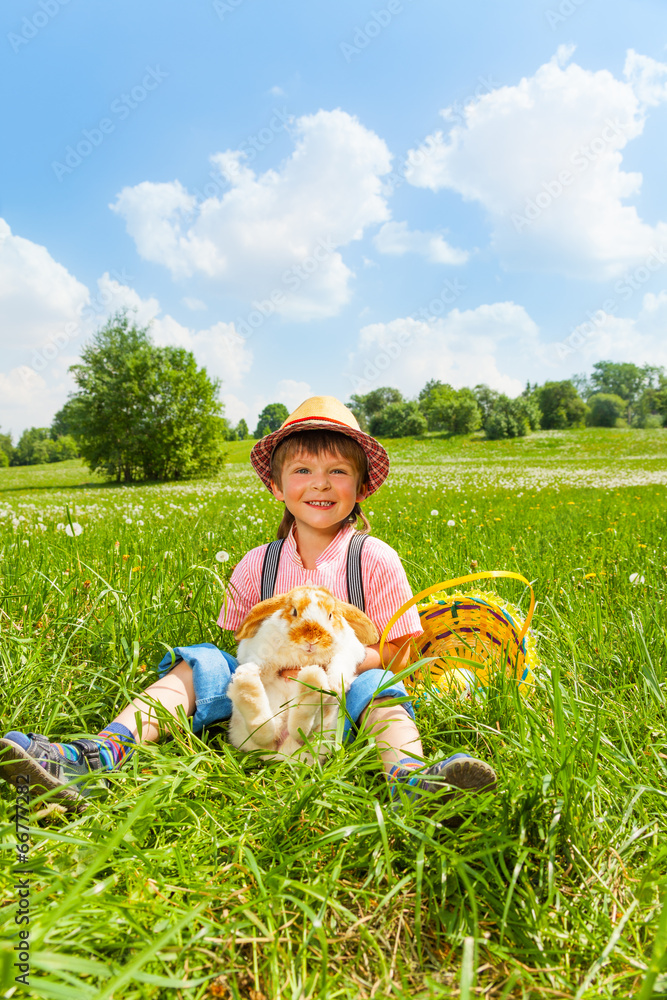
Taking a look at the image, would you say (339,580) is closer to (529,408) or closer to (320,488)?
(320,488)

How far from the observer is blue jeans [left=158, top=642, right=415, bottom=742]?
7.14ft

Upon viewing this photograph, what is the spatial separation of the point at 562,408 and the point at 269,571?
79376 millimetres

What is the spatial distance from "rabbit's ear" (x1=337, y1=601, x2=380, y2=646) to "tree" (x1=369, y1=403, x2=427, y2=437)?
62569 millimetres

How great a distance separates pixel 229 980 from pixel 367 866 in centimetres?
44

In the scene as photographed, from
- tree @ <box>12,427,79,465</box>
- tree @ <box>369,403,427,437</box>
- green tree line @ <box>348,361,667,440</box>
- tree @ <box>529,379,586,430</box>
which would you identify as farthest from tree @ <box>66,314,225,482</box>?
tree @ <box>12,427,79,465</box>

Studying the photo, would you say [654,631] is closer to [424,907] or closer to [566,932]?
[566,932]

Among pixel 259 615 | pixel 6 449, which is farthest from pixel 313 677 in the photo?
pixel 6 449

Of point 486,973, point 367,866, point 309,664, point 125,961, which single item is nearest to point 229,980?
point 125,961

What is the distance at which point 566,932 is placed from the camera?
4.41ft

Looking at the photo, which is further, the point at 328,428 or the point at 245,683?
the point at 328,428

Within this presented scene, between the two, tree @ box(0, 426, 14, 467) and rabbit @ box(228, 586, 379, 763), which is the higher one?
tree @ box(0, 426, 14, 467)

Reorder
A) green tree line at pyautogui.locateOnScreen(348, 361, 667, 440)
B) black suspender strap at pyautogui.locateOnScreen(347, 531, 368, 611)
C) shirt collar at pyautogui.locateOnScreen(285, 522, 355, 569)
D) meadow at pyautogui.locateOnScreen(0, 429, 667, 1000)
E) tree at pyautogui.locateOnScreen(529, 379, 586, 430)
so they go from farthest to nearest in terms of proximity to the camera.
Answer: tree at pyautogui.locateOnScreen(529, 379, 586, 430), green tree line at pyautogui.locateOnScreen(348, 361, 667, 440), shirt collar at pyautogui.locateOnScreen(285, 522, 355, 569), black suspender strap at pyautogui.locateOnScreen(347, 531, 368, 611), meadow at pyautogui.locateOnScreen(0, 429, 667, 1000)

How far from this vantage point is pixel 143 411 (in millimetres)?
34094

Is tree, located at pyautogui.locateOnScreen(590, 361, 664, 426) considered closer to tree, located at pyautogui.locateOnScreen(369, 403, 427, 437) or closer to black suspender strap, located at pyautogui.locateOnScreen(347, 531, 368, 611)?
tree, located at pyautogui.locateOnScreen(369, 403, 427, 437)
